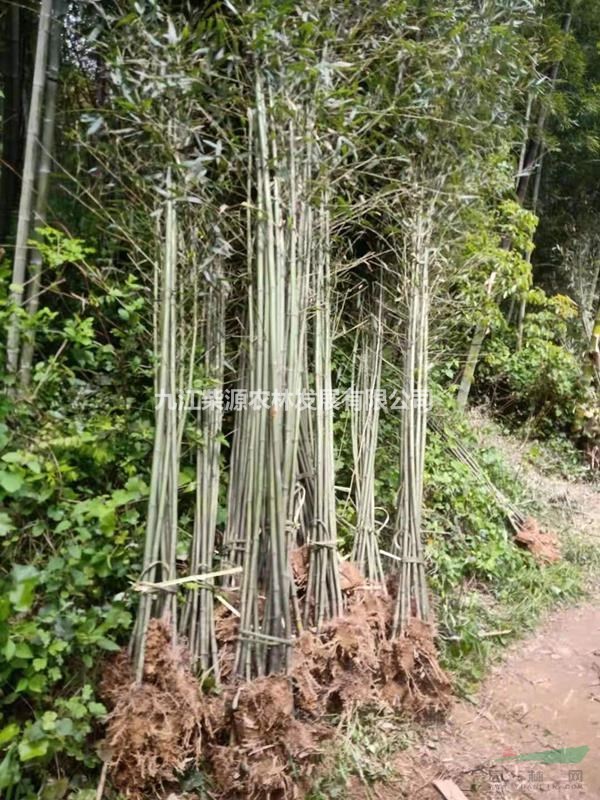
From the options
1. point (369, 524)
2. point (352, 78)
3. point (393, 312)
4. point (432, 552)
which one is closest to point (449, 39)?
point (352, 78)

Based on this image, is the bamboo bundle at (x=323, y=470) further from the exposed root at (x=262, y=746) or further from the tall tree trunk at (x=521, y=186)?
the tall tree trunk at (x=521, y=186)

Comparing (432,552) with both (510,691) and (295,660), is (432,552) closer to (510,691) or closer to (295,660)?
(510,691)

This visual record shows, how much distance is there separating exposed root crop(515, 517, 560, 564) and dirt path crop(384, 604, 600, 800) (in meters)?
0.55

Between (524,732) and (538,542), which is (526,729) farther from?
(538,542)

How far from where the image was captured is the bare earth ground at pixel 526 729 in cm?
177

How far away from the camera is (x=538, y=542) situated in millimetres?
3215

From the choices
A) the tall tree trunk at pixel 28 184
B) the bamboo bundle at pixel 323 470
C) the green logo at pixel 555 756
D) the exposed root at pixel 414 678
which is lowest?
the green logo at pixel 555 756

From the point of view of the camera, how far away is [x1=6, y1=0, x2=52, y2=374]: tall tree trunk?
1663 millimetres

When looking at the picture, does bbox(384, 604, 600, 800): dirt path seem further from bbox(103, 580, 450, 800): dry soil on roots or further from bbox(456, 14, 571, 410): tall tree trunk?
bbox(456, 14, 571, 410): tall tree trunk

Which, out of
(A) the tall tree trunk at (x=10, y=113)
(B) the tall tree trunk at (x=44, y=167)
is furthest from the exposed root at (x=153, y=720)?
(A) the tall tree trunk at (x=10, y=113)

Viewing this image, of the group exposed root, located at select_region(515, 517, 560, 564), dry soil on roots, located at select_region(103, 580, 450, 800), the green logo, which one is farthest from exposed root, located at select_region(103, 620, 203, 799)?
exposed root, located at select_region(515, 517, 560, 564)

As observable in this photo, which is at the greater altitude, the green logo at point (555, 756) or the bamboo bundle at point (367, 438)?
the bamboo bundle at point (367, 438)

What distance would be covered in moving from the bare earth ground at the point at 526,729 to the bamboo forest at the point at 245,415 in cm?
1

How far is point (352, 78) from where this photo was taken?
196 cm
